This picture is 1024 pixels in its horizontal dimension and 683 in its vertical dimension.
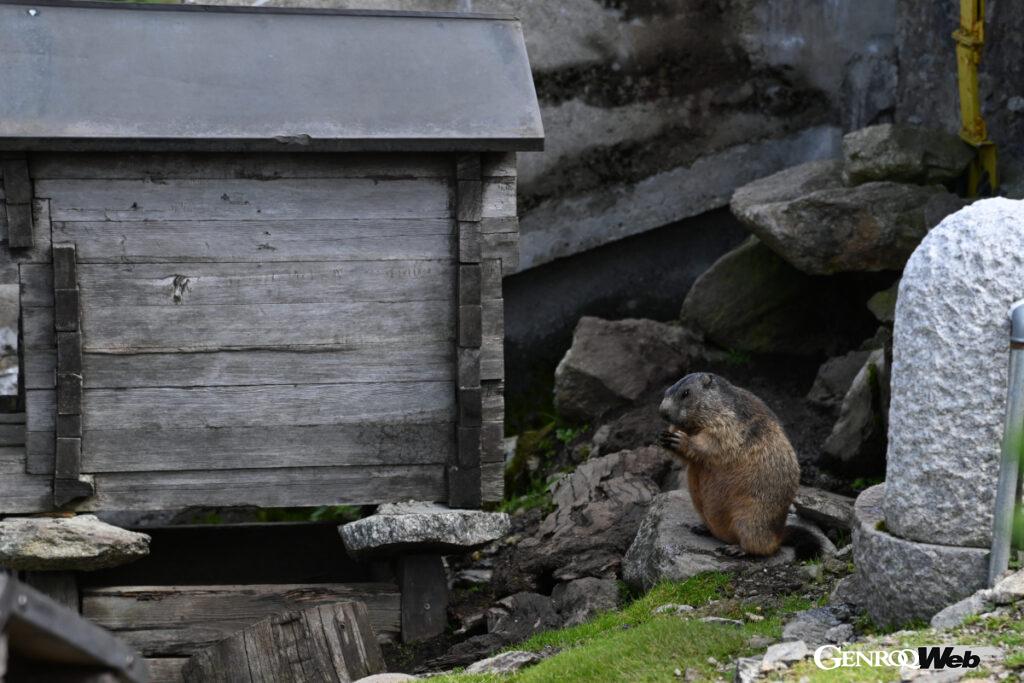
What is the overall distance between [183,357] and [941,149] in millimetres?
5769

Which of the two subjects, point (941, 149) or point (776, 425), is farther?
point (941, 149)

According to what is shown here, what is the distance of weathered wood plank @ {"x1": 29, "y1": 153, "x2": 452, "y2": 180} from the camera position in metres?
6.85

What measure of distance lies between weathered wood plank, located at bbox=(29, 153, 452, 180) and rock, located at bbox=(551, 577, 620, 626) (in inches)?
98.5

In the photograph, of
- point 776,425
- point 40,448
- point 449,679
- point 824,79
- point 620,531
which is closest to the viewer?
point 449,679

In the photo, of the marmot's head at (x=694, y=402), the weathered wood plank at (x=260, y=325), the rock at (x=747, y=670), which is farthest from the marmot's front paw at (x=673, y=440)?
the rock at (x=747, y=670)

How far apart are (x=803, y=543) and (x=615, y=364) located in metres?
3.08

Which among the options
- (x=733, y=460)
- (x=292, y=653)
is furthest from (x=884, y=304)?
(x=292, y=653)

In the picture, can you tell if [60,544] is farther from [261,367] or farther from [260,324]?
[260,324]

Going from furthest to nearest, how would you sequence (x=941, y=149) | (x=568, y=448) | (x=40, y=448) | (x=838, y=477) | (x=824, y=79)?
(x=824, y=79) → (x=568, y=448) → (x=941, y=149) → (x=838, y=477) → (x=40, y=448)

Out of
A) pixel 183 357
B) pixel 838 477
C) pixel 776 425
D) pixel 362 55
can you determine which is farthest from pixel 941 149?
pixel 183 357

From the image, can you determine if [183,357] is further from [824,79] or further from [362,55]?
[824,79]

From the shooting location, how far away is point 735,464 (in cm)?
723

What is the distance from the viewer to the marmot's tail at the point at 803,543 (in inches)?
289

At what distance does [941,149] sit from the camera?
9.48m
